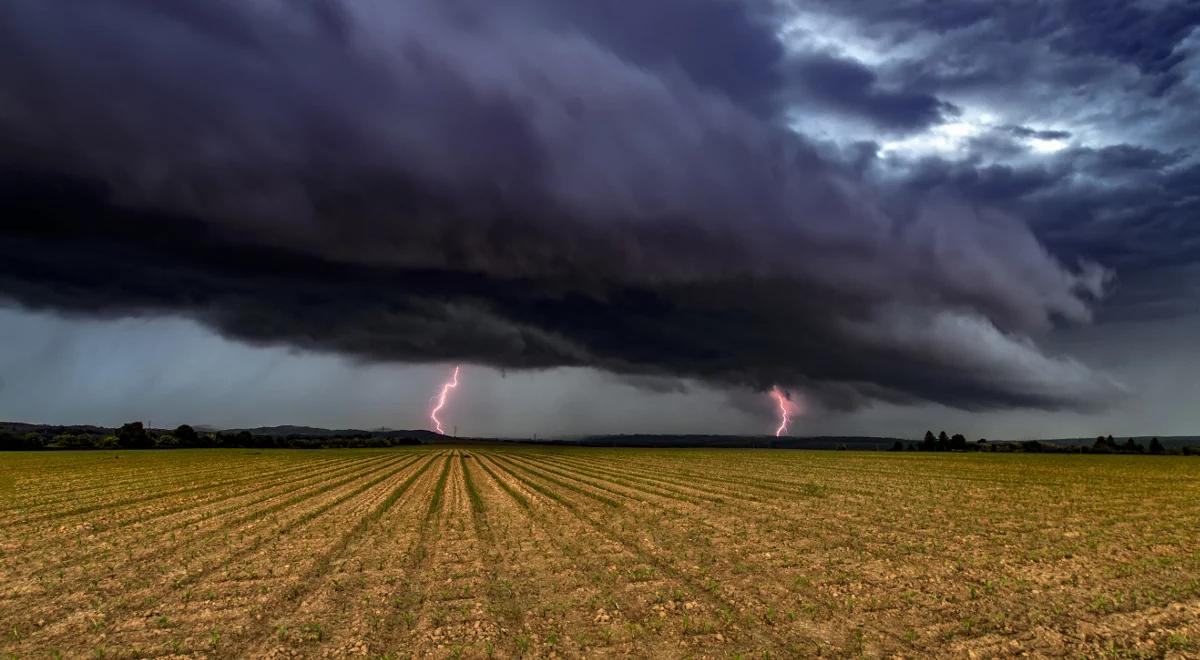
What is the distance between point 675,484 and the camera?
48938 millimetres

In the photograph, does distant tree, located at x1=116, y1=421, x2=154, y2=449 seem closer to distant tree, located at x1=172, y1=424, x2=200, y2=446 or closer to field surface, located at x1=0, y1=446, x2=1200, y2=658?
distant tree, located at x1=172, y1=424, x2=200, y2=446

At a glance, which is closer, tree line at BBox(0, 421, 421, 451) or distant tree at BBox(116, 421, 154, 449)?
tree line at BBox(0, 421, 421, 451)

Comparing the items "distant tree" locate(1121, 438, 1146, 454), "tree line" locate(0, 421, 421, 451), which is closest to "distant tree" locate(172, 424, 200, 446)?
"tree line" locate(0, 421, 421, 451)

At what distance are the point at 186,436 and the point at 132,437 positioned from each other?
19.0 metres

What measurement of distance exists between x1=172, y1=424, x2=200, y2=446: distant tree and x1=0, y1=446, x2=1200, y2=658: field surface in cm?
16419

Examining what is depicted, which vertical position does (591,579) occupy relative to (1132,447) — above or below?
above

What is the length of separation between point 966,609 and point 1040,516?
71.5 feet

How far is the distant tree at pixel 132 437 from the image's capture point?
15700cm

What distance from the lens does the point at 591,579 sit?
17156 millimetres

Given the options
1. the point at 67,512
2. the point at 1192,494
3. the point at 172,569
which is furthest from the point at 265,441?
the point at 1192,494

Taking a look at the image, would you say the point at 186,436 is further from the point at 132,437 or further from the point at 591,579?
the point at 591,579

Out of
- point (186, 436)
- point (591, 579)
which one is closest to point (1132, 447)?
point (591, 579)

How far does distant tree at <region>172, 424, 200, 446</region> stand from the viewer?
172750 millimetres

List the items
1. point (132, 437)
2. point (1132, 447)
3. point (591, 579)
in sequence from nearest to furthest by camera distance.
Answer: point (591, 579), point (132, 437), point (1132, 447)
